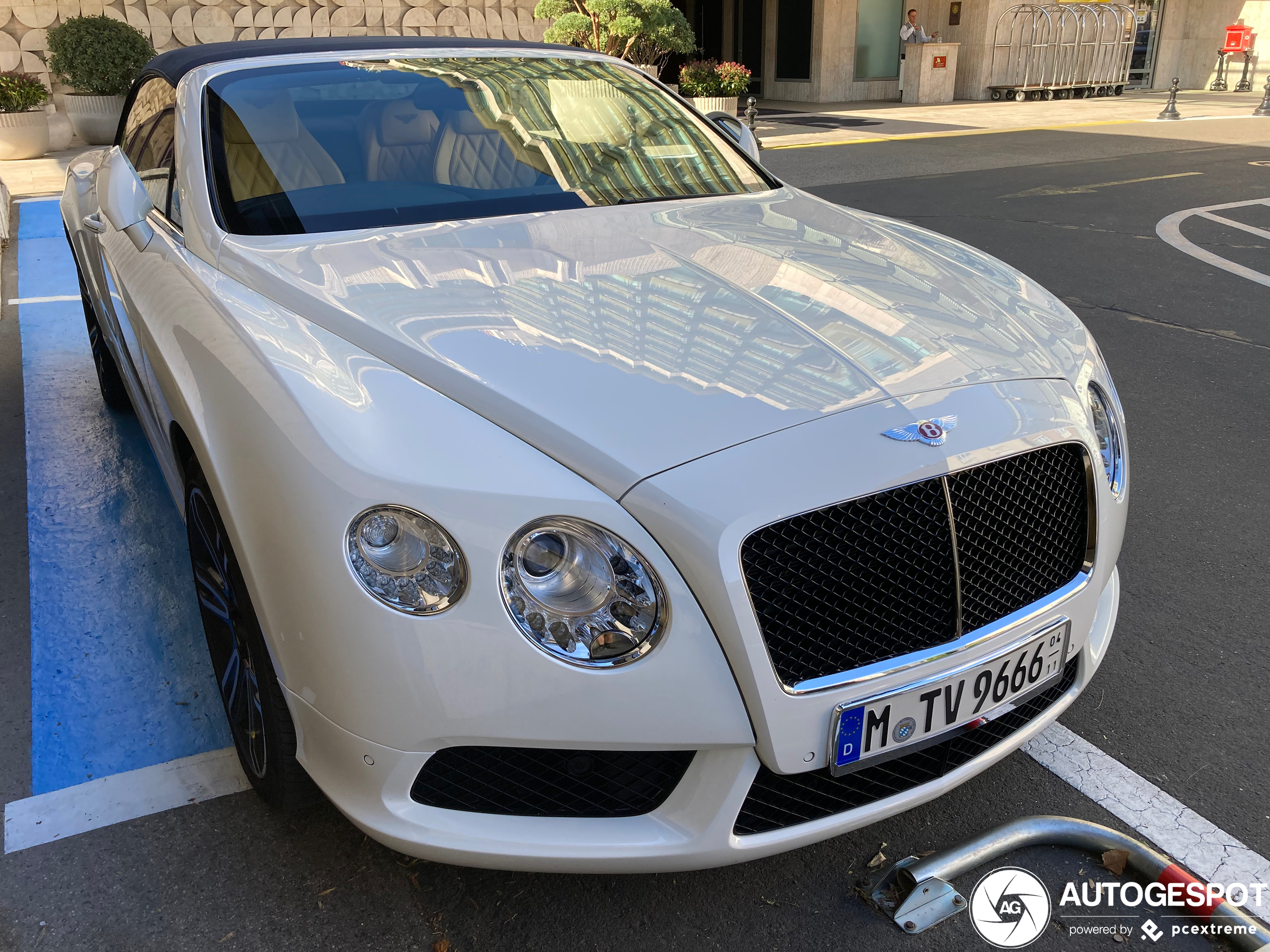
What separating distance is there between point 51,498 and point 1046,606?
335 centimetres

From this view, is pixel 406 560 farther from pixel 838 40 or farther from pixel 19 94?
pixel 838 40

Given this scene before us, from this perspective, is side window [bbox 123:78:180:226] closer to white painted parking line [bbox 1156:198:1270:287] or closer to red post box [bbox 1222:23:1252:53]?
white painted parking line [bbox 1156:198:1270:287]

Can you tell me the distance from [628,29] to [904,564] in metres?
14.0

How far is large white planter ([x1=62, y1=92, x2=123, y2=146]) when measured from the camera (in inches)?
557

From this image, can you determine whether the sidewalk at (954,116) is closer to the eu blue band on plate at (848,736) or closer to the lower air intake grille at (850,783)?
the lower air intake grille at (850,783)

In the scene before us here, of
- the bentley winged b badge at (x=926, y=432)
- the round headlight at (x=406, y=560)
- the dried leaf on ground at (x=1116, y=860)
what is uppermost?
the bentley winged b badge at (x=926, y=432)

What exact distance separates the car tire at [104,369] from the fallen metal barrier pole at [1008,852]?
11.5 feet

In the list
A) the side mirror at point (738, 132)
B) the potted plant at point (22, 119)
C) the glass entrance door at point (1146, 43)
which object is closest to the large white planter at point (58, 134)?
the potted plant at point (22, 119)

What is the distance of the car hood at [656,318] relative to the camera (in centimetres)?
167

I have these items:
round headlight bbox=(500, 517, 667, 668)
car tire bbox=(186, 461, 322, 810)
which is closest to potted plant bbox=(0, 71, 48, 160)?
car tire bbox=(186, 461, 322, 810)

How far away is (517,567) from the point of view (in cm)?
153

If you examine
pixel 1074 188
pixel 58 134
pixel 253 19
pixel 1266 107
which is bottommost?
pixel 1266 107

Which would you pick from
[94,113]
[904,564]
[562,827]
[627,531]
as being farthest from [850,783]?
[94,113]

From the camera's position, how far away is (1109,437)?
2.10m
